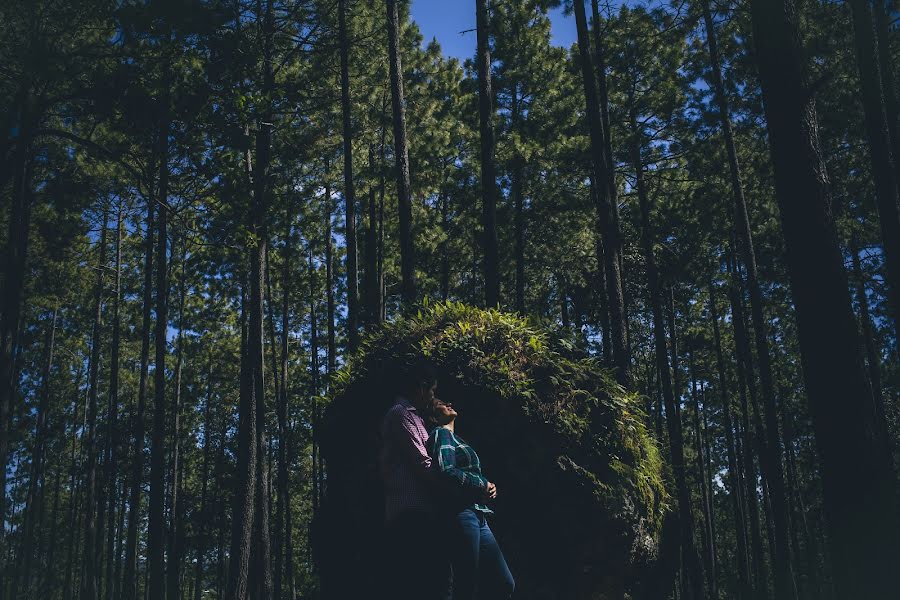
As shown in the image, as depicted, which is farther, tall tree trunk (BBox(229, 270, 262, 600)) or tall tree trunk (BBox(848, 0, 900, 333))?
tall tree trunk (BBox(229, 270, 262, 600))

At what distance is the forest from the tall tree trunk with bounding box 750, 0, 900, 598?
0.02 meters

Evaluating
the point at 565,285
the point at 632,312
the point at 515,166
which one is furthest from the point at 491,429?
the point at 632,312

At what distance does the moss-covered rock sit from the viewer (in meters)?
6.78

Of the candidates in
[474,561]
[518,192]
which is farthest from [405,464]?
[518,192]

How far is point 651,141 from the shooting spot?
68.0 feet

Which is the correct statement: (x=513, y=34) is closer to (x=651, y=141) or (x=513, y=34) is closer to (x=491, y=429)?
(x=651, y=141)

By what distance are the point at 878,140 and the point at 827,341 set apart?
23.2 ft

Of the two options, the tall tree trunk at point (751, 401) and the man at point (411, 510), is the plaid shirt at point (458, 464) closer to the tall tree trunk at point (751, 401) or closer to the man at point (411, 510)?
the man at point (411, 510)

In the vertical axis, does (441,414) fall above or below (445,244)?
below

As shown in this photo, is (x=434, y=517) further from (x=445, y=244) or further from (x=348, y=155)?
(x=445, y=244)

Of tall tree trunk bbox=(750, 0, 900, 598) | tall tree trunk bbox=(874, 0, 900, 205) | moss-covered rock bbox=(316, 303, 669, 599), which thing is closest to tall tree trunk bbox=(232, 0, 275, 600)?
moss-covered rock bbox=(316, 303, 669, 599)

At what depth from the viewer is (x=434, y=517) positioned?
4.15 metres

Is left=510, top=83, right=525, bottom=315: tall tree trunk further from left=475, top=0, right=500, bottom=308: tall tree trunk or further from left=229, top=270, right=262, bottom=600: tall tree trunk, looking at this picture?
left=229, top=270, right=262, bottom=600: tall tree trunk

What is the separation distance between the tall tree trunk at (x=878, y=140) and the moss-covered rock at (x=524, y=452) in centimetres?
592
